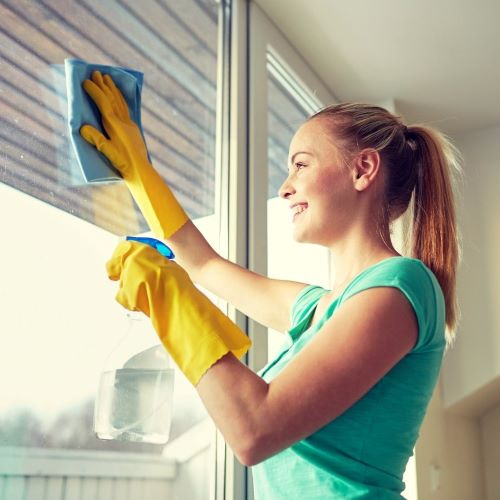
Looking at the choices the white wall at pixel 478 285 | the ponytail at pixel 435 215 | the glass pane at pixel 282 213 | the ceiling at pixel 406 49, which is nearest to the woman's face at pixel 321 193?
the ponytail at pixel 435 215

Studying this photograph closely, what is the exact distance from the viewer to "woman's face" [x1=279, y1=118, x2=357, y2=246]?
1.09 metres

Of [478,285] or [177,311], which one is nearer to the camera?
[177,311]

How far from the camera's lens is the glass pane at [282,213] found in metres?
1.99

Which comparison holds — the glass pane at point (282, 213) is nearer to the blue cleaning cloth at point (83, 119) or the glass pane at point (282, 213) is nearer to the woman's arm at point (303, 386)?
the blue cleaning cloth at point (83, 119)

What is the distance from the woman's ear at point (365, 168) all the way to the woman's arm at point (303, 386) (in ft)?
1.00

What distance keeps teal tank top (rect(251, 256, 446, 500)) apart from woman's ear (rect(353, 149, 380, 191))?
20 centimetres

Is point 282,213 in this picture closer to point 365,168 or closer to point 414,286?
point 365,168

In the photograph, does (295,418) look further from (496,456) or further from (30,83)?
(496,456)

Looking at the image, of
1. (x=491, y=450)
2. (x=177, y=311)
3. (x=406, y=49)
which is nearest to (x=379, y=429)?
(x=177, y=311)

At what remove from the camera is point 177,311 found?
83 centimetres

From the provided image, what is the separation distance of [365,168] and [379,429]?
395 mm

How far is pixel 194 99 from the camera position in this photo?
1.68 meters

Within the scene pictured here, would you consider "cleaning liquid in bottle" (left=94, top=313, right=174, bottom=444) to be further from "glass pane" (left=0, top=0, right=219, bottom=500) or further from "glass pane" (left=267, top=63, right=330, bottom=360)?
"glass pane" (left=267, top=63, right=330, bottom=360)

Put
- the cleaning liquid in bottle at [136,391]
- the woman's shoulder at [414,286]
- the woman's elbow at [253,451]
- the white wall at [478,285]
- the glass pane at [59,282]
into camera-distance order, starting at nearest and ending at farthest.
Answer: the woman's elbow at [253,451] → the woman's shoulder at [414,286] → the glass pane at [59,282] → the cleaning liquid in bottle at [136,391] → the white wall at [478,285]
